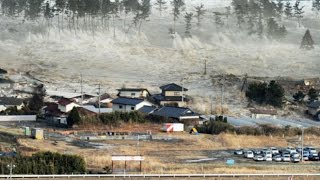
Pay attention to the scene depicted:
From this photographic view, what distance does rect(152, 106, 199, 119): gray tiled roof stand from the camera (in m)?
34.4

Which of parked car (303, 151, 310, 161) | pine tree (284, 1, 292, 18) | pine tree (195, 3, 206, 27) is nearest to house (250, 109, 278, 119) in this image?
parked car (303, 151, 310, 161)

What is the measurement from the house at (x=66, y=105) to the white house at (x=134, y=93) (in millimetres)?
4414

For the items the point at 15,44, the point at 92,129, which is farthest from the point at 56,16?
the point at 92,129

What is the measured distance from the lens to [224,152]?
2731 centimetres

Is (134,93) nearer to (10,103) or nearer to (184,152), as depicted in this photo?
(10,103)

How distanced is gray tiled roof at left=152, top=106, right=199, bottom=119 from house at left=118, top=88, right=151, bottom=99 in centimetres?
500

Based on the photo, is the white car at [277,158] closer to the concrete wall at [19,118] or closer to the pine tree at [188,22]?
the concrete wall at [19,118]

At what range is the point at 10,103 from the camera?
38.0 m

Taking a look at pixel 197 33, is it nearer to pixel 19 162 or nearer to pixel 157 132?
pixel 157 132

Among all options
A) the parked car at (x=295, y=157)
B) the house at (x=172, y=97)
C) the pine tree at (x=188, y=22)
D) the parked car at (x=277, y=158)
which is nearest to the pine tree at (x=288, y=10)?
the pine tree at (x=188, y=22)

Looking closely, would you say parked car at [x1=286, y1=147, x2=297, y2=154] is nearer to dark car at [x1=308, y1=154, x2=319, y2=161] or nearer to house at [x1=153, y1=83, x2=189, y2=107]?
dark car at [x1=308, y1=154, x2=319, y2=161]

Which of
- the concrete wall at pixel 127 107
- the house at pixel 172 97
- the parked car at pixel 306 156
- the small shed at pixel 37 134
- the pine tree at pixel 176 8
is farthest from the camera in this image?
the pine tree at pixel 176 8

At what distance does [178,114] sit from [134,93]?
7.05 meters

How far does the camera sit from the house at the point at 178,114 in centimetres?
3426
